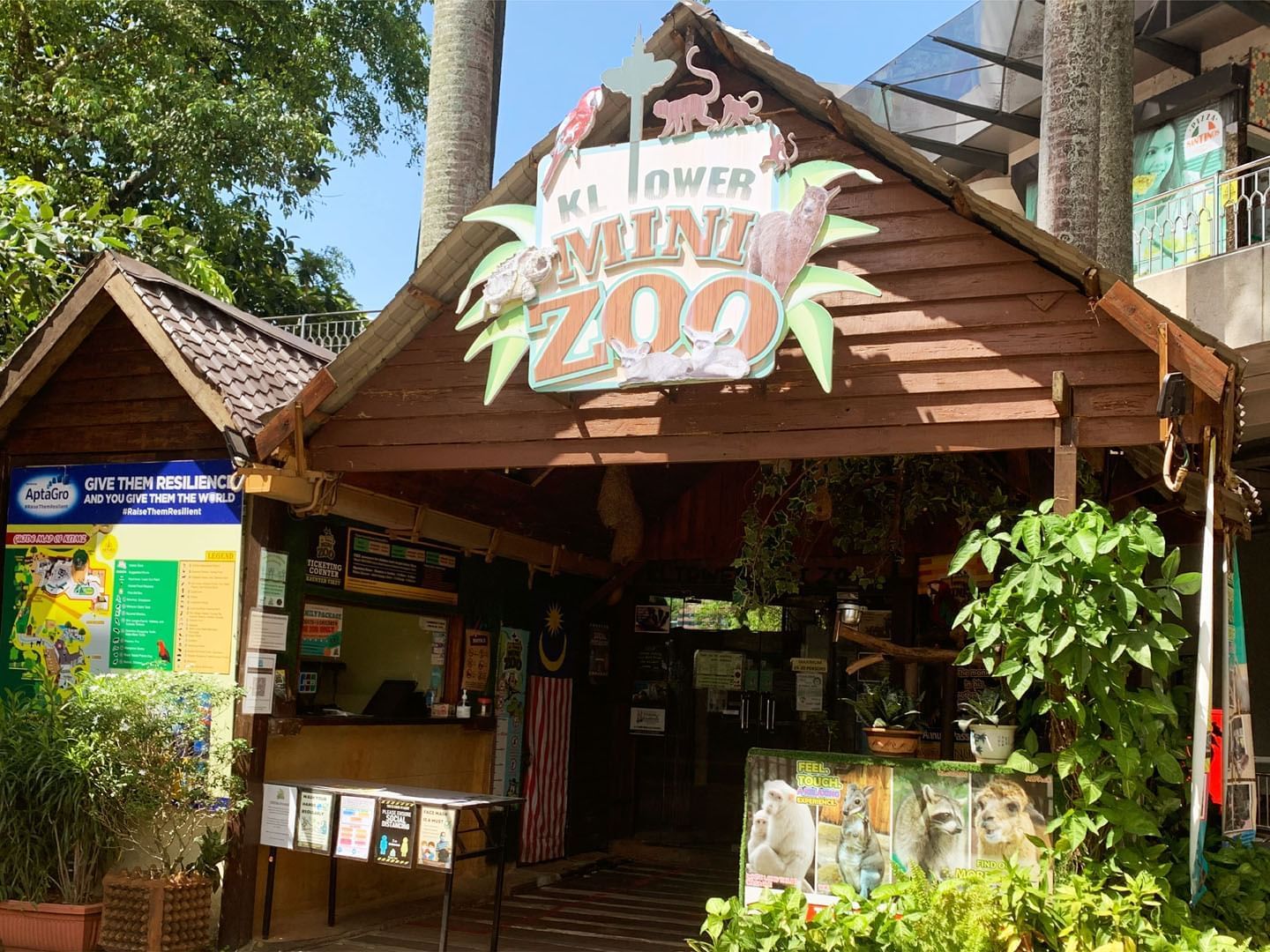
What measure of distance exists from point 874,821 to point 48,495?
5478mm

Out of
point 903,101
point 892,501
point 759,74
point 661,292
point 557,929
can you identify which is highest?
point 903,101

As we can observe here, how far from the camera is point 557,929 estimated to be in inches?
308

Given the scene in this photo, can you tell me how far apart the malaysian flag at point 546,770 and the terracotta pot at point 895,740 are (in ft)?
14.7

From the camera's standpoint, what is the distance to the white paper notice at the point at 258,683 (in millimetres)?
6910

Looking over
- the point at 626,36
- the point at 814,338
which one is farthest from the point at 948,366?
the point at 626,36

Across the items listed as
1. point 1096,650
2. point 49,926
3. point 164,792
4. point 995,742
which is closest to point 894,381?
point 1096,650

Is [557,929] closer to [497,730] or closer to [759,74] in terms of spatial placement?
[497,730]

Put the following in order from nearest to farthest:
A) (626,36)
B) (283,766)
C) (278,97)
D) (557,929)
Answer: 1. (626,36)
2. (283,766)
3. (557,929)
4. (278,97)

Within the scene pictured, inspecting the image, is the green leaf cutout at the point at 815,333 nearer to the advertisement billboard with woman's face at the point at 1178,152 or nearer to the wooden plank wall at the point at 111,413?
the wooden plank wall at the point at 111,413

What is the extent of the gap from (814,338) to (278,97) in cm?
1474

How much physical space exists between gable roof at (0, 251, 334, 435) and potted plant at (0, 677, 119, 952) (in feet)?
6.02

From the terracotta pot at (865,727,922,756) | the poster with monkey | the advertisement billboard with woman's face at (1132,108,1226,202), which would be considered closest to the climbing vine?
the terracotta pot at (865,727,922,756)

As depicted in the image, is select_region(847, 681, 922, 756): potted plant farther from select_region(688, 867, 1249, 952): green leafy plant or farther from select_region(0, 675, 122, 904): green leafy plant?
select_region(0, 675, 122, 904): green leafy plant

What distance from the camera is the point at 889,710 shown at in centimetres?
614
